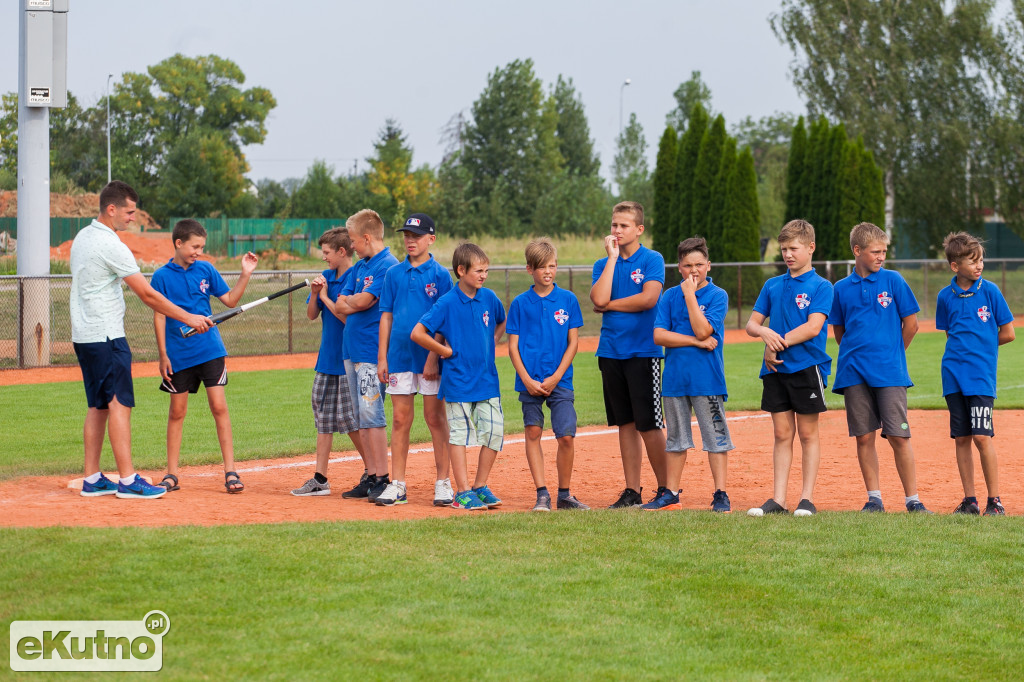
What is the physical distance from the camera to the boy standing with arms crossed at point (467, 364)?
22.2 ft

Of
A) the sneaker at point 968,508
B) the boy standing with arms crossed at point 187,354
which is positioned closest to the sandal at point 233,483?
the boy standing with arms crossed at point 187,354

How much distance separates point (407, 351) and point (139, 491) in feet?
6.69

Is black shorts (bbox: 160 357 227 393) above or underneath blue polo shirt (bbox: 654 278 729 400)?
underneath

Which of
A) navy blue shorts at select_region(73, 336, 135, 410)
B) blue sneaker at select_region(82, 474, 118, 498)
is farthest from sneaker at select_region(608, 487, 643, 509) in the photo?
blue sneaker at select_region(82, 474, 118, 498)

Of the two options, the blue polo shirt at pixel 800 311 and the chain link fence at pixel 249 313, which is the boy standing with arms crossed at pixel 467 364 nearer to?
the blue polo shirt at pixel 800 311

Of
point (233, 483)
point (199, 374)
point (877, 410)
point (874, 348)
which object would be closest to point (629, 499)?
point (877, 410)

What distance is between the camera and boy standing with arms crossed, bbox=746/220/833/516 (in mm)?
6512

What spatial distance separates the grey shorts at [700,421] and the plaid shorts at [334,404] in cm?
239

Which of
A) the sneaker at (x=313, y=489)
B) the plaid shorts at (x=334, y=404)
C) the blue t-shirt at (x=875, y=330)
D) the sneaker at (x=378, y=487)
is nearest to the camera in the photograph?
the blue t-shirt at (x=875, y=330)

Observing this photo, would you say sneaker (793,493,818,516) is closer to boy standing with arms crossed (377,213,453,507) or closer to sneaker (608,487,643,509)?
sneaker (608,487,643,509)

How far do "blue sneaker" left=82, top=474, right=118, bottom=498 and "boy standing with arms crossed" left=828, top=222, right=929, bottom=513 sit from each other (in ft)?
15.9

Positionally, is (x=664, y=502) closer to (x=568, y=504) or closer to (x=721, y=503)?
(x=721, y=503)

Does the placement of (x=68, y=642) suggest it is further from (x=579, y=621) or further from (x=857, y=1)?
(x=857, y=1)

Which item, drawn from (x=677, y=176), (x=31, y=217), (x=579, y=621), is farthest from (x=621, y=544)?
(x=677, y=176)
